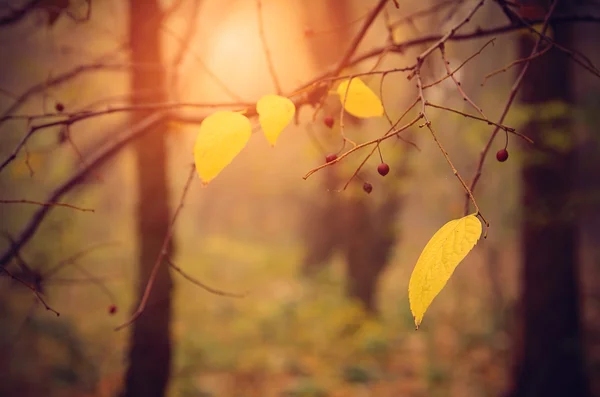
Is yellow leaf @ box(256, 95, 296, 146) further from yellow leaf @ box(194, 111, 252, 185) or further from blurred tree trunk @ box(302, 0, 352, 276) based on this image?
blurred tree trunk @ box(302, 0, 352, 276)

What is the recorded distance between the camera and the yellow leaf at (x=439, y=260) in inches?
20.0

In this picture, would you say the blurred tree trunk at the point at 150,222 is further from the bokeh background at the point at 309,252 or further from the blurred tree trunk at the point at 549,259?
the blurred tree trunk at the point at 549,259

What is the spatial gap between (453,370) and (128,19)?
203 inches

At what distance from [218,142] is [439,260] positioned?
380 mm

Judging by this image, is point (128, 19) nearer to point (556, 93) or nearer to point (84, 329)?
point (556, 93)

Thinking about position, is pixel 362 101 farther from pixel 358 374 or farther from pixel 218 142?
pixel 358 374

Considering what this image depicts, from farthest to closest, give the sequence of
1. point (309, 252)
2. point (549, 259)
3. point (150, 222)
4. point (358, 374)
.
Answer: point (309, 252) < point (358, 374) < point (549, 259) < point (150, 222)

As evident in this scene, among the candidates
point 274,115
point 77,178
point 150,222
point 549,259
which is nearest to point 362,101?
point 274,115

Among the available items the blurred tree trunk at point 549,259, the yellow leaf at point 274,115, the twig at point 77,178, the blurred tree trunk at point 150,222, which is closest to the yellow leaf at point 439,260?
the yellow leaf at point 274,115

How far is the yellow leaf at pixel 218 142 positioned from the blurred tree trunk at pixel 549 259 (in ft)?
10.0

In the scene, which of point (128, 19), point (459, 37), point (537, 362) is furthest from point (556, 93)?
point (128, 19)

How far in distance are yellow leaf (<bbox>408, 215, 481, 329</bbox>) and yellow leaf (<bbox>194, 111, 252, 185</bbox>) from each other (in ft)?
1.06

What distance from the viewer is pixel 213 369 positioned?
17.3 ft

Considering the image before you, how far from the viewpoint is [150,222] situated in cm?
187
